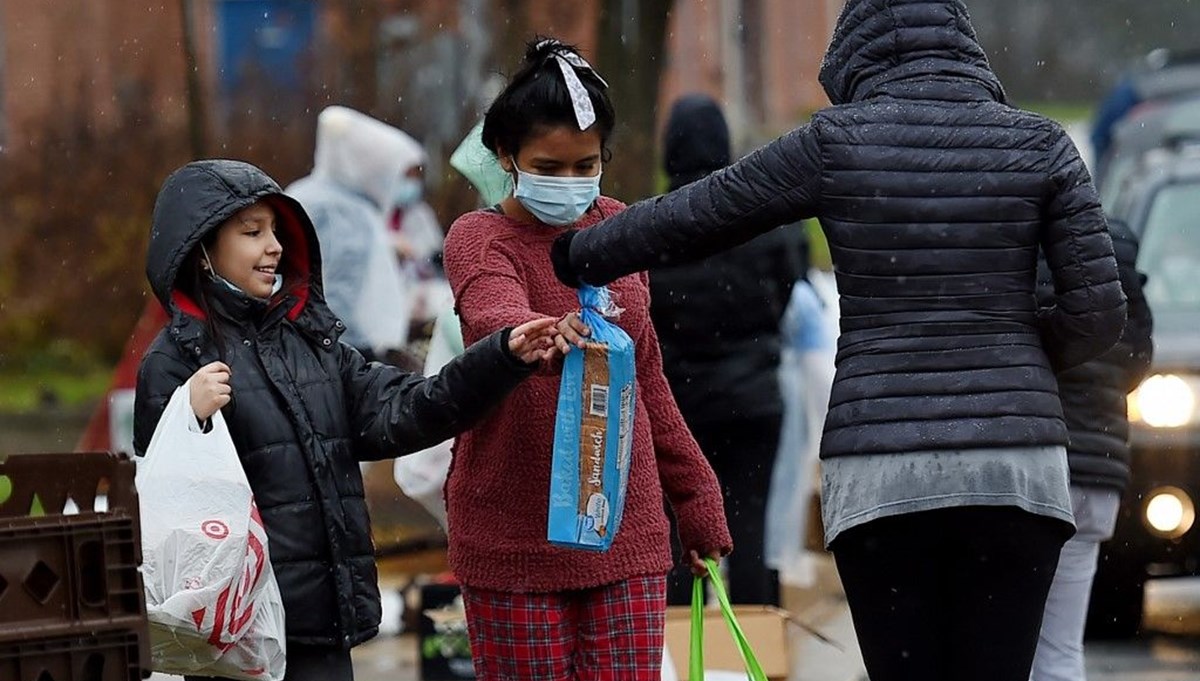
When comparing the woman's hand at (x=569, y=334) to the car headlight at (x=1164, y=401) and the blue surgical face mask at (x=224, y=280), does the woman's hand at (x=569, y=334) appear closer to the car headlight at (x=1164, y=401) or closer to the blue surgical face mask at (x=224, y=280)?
the blue surgical face mask at (x=224, y=280)

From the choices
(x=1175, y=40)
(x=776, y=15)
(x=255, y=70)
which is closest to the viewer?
(x=255, y=70)

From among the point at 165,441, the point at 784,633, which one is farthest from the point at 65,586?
the point at 784,633

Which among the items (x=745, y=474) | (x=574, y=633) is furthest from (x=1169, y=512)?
(x=574, y=633)

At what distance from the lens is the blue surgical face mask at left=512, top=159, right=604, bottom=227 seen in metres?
5.02

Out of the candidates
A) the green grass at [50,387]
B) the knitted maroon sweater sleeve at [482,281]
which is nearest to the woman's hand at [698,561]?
the knitted maroon sweater sleeve at [482,281]

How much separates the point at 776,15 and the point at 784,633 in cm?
3162

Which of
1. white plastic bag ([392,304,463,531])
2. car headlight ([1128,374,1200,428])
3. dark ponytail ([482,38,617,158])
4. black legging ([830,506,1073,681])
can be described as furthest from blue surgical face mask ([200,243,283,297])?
car headlight ([1128,374,1200,428])

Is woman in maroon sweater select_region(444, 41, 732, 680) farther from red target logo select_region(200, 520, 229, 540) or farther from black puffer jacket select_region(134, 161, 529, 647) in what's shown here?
red target logo select_region(200, 520, 229, 540)

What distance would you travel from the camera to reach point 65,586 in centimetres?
419

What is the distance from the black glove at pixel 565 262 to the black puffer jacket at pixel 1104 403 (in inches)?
80.5

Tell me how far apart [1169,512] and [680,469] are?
4.12m

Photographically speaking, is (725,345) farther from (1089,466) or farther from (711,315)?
(1089,466)

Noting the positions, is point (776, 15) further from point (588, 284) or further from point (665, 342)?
point (588, 284)

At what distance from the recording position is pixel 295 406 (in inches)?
195
